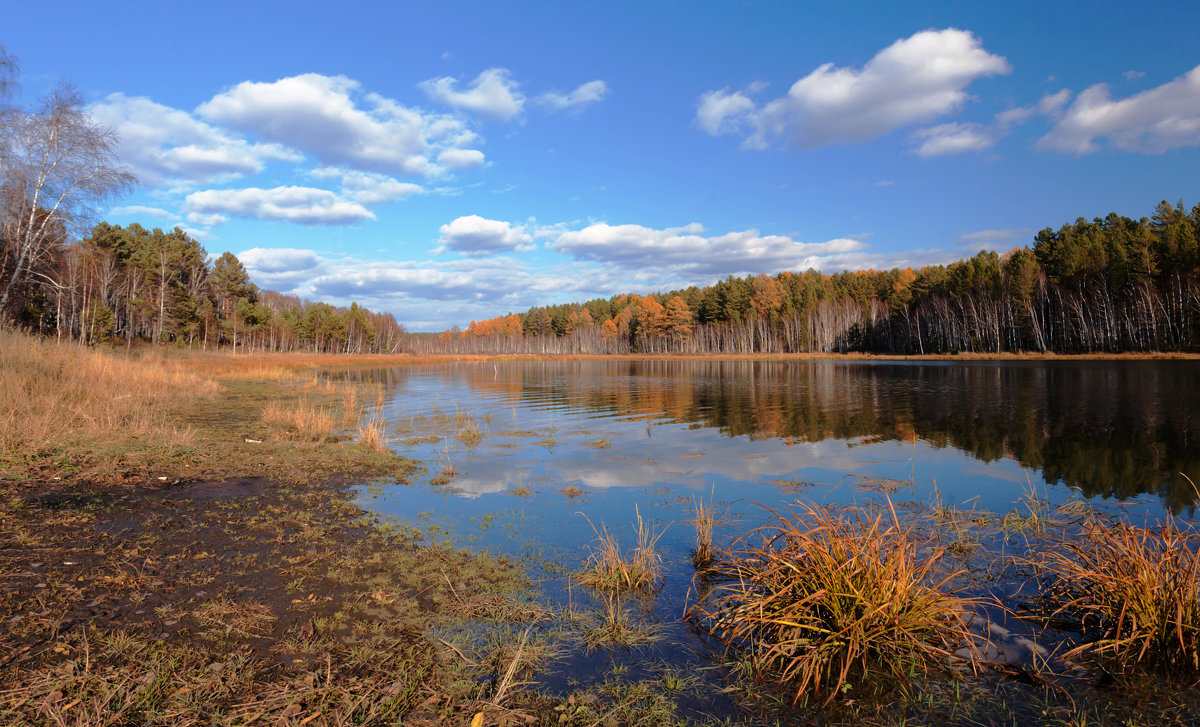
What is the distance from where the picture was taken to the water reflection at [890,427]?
12.9 metres

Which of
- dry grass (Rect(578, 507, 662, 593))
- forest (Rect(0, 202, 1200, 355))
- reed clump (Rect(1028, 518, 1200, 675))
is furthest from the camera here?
forest (Rect(0, 202, 1200, 355))

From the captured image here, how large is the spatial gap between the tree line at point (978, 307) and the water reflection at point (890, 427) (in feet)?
115

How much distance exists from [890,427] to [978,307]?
83.1m

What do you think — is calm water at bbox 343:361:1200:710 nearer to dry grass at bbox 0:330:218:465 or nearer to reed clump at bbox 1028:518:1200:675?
reed clump at bbox 1028:518:1200:675

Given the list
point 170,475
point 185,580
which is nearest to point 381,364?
point 170,475

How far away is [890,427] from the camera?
2014 centimetres

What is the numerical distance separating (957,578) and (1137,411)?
23097mm

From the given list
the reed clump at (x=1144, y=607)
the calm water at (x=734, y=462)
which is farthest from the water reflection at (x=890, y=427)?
the reed clump at (x=1144, y=607)

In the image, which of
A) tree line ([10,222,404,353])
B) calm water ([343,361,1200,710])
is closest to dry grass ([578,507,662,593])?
calm water ([343,361,1200,710])

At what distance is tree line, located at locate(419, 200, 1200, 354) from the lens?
61.5 meters

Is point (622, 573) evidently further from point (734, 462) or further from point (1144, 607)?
point (734, 462)

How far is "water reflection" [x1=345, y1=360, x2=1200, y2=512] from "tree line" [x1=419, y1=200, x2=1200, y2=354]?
34964 millimetres

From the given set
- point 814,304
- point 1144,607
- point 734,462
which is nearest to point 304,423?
point 734,462

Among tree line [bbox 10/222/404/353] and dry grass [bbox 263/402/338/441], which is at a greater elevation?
tree line [bbox 10/222/404/353]
